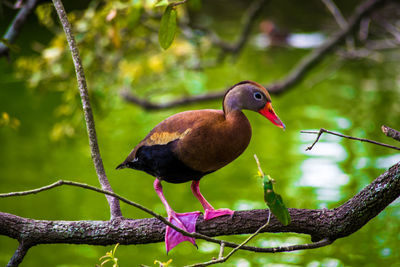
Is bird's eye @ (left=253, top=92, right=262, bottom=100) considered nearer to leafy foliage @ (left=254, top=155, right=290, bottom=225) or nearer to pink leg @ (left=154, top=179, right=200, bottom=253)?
leafy foliage @ (left=254, top=155, right=290, bottom=225)

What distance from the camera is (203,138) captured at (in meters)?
1.58

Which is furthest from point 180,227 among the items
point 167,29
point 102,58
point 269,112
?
point 102,58

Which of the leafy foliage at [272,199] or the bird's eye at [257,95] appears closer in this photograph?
the leafy foliage at [272,199]

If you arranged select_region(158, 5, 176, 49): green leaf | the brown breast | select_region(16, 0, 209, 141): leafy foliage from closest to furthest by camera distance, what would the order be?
the brown breast → select_region(158, 5, 176, 49): green leaf → select_region(16, 0, 209, 141): leafy foliage

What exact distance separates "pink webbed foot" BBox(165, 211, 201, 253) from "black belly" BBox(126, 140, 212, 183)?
0.18m

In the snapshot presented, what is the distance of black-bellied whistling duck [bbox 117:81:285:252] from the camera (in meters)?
1.56

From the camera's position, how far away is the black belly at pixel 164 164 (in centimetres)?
164

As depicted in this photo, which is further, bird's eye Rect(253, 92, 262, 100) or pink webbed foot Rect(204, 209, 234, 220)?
pink webbed foot Rect(204, 209, 234, 220)

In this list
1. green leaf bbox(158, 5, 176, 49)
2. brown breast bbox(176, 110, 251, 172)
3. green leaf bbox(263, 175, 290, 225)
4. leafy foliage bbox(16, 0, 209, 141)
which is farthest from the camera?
leafy foliage bbox(16, 0, 209, 141)

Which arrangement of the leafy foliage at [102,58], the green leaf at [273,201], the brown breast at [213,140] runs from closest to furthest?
1. the green leaf at [273,201]
2. the brown breast at [213,140]
3. the leafy foliage at [102,58]

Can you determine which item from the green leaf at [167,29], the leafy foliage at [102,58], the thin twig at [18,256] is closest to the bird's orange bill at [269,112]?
the green leaf at [167,29]

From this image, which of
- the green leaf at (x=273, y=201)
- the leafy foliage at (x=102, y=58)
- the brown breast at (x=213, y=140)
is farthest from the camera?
the leafy foliage at (x=102, y=58)

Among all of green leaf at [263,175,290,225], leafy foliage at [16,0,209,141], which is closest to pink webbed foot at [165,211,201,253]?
green leaf at [263,175,290,225]

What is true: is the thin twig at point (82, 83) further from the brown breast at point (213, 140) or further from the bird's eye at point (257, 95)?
the bird's eye at point (257, 95)
